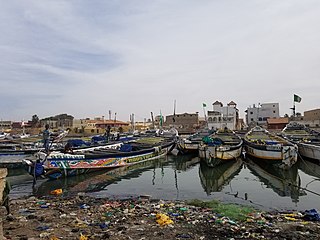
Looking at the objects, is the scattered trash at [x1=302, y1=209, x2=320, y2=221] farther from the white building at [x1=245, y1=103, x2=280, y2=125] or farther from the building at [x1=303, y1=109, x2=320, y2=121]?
the white building at [x1=245, y1=103, x2=280, y2=125]

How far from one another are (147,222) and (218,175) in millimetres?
9575

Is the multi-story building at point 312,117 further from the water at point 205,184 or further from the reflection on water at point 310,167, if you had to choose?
the water at point 205,184

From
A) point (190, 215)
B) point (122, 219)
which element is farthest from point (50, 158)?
point (190, 215)

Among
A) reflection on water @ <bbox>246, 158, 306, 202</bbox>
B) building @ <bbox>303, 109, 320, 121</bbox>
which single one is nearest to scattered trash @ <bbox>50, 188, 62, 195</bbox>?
reflection on water @ <bbox>246, 158, 306, 202</bbox>

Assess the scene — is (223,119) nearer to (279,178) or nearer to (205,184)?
(279,178)

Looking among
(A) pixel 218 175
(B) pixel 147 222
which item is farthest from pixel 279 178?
(B) pixel 147 222

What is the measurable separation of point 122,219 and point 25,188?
753 cm

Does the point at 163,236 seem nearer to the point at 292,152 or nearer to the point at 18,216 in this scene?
the point at 18,216

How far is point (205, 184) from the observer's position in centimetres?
1438

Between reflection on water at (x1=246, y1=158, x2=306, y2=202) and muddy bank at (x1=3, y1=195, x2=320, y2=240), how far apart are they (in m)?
3.67

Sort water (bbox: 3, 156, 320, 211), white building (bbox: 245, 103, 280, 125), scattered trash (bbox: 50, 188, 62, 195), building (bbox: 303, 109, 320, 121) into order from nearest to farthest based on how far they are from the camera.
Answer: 1. water (bbox: 3, 156, 320, 211)
2. scattered trash (bbox: 50, 188, 62, 195)
3. building (bbox: 303, 109, 320, 121)
4. white building (bbox: 245, 103, 280, 125)

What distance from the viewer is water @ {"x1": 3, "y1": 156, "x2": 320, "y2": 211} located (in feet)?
37.4

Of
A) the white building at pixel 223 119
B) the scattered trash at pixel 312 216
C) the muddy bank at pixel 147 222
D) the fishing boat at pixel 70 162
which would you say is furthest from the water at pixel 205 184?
the white building at pixel 223 119

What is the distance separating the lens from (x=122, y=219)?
822cm
